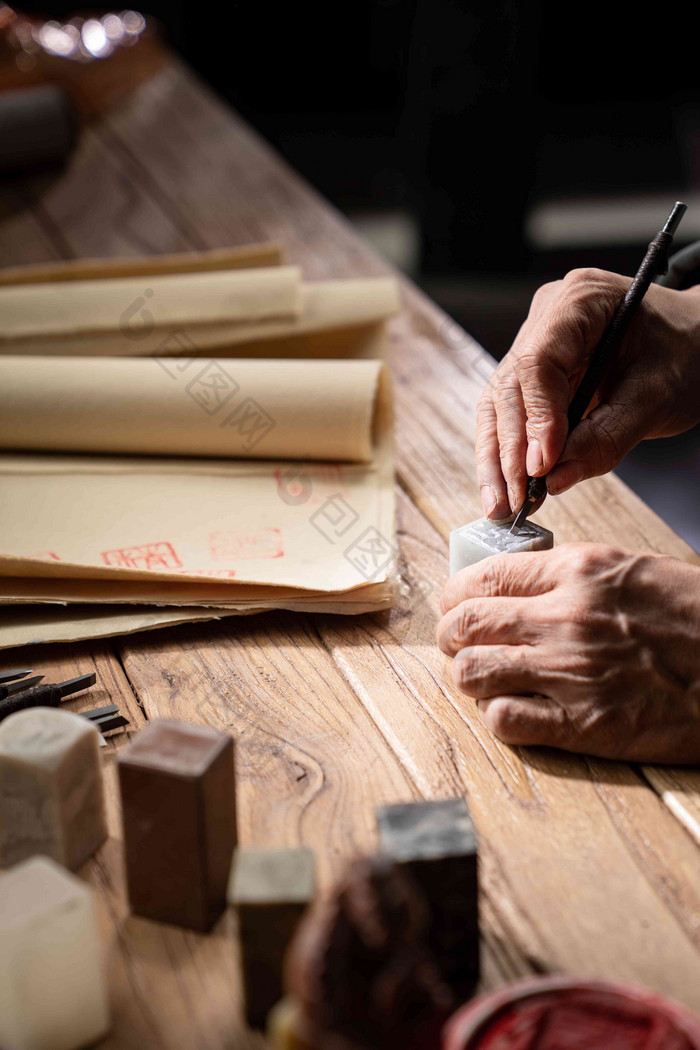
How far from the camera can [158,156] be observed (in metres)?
2.79

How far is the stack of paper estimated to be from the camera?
1.17 m

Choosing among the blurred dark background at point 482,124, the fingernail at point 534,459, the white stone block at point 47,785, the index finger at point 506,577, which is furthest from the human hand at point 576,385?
the blurred dark background at point 482,124

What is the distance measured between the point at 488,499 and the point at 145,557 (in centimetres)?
45

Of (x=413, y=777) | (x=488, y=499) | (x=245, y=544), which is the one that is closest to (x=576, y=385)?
(x=488, y=499)

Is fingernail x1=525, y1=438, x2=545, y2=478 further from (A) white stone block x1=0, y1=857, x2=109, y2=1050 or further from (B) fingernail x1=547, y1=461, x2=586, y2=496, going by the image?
(A) white stone block x1=0, y1=857, x2=109, y2=1050

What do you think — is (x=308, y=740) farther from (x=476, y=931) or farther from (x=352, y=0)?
(x=352, y=0)

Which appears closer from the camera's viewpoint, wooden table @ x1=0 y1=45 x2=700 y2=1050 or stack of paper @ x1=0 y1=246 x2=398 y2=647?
wooden table @ x1=0 y1=45 x2=700 y2=1050

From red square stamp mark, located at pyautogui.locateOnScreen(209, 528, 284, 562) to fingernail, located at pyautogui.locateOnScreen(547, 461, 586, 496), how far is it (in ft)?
1.19

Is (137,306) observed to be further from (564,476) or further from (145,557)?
(564,476)

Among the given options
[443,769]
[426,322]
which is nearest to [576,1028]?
[443,769]

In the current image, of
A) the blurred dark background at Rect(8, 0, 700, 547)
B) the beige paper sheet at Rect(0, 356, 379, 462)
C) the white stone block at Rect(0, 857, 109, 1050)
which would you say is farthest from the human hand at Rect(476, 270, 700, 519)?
the blurred dark background at Rect(8, 0, 700, 547)

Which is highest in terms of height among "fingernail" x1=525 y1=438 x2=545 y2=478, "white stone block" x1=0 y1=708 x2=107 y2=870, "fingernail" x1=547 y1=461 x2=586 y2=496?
"fingernail" x1=525 y1=438 x2=545 y2=478

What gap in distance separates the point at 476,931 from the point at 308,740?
1.01ft

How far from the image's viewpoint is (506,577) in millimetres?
1021
